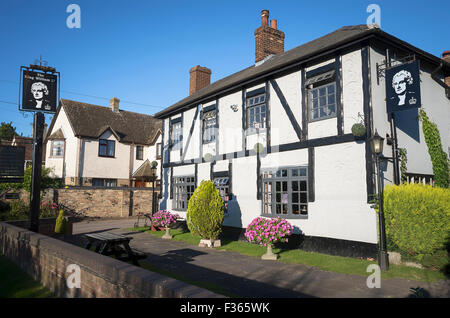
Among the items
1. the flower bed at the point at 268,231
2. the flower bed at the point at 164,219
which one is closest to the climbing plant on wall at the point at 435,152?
the flower bed at the point at 268,231

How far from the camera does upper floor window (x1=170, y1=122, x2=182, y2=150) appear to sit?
17.5m

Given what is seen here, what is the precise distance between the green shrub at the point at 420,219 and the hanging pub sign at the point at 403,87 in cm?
231

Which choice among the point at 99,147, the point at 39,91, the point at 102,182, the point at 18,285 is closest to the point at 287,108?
the point at 18,285

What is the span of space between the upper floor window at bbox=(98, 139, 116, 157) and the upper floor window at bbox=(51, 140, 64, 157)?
327 cm

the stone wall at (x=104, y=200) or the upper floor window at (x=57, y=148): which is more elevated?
the upper floor window at (x=57, y=148)

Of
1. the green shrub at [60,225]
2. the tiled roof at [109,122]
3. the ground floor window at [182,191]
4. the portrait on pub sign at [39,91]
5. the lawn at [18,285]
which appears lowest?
the lawn at [18,285]

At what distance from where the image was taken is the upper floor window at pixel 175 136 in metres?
17.5

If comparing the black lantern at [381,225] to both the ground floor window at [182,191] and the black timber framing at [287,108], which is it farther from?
the ground floor window at [182,191]

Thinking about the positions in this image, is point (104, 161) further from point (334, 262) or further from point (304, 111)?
point (334, 262)

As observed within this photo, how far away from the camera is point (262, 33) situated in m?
15.7

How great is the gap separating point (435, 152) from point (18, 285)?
1263 cm

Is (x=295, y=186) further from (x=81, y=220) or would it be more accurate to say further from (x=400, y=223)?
(x=81, y=220)

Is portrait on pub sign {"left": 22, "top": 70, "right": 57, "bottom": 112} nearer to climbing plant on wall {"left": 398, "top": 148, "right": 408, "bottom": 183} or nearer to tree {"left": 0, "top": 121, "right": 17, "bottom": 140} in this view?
climbing plant on wall {"left": 398, "top": 148, "right": 408, "bottom": 183}
